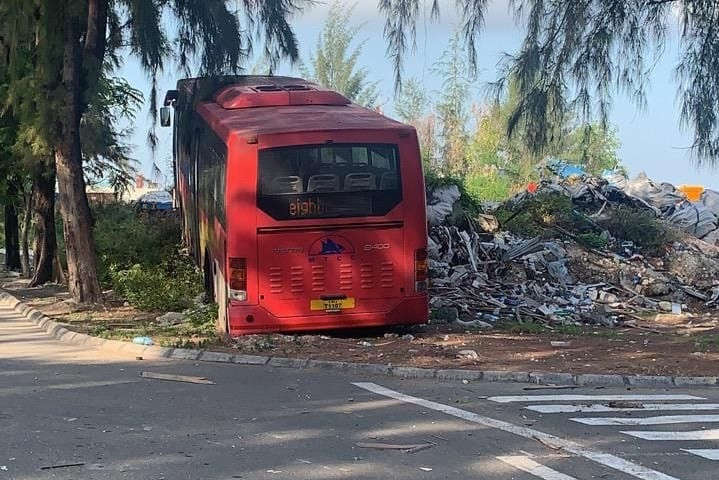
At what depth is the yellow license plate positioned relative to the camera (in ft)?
46.8

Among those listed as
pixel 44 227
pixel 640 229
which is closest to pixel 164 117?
pixel 44 227

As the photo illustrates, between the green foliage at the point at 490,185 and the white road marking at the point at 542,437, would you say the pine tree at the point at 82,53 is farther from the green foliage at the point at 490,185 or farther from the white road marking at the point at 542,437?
the green foliage at the point at 490,185

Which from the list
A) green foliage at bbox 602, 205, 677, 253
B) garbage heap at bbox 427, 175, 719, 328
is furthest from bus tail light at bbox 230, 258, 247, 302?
green foliage at bbox 602, 205, 677, 253

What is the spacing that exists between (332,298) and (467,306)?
527cm

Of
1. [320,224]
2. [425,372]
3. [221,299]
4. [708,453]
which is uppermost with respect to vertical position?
[320,224]

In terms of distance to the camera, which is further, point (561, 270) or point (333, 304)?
point (561, 270)

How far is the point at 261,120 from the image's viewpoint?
1502 centimetres

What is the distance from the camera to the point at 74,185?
60.3 ft

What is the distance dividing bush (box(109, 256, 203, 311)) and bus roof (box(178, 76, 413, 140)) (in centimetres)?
320

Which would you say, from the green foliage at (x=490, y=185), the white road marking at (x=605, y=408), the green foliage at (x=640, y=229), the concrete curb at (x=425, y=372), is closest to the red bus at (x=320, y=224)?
the concrete curb at (x=425, y=372)

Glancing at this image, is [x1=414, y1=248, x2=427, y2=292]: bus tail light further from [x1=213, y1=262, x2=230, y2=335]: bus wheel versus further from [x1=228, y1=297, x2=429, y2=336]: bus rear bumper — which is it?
[x1=213, y1=262, x2=230, y2=335]: bus wheel

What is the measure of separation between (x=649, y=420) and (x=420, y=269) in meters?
5.80

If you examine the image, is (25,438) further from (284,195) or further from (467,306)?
(467,306)

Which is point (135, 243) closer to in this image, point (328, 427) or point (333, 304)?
point (333, 304)
